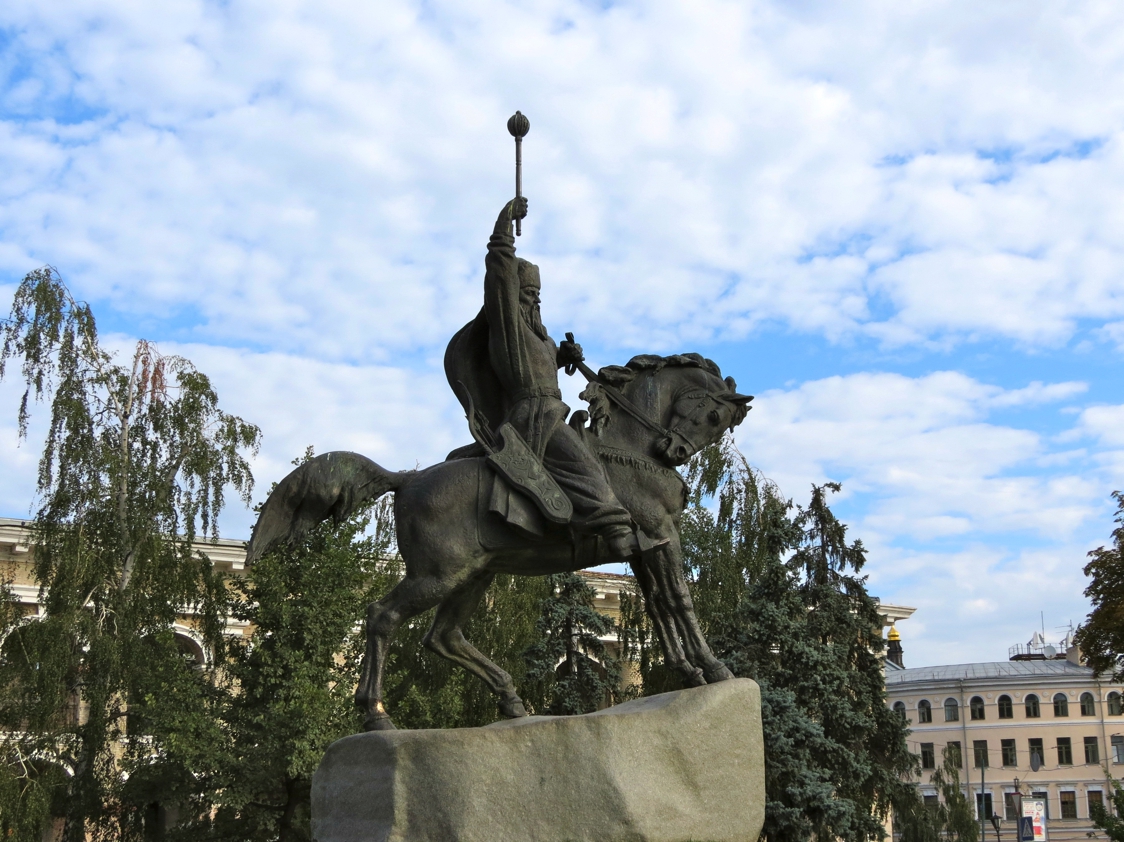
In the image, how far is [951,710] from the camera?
7612cm

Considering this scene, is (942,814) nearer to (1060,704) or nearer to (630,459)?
(1060,704)

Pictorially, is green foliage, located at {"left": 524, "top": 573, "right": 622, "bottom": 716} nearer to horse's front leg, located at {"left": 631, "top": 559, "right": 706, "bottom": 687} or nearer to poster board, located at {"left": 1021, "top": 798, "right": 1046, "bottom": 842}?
horse's front leg, located at {"left": 631, "top": 559, "right": 706, "bottom": 687}

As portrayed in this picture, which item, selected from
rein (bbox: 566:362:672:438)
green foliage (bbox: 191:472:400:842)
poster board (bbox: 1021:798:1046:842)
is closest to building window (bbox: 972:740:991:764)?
poster board (bbox: 1021:798:1046:842)

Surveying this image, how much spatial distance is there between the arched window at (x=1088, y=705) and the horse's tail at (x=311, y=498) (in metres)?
72.9

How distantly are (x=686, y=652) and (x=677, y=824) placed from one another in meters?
1.45

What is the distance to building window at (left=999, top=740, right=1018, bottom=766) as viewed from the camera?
73125 mm

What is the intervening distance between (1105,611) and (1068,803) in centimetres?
4587

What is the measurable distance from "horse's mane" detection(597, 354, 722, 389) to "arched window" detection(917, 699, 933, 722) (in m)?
72.3

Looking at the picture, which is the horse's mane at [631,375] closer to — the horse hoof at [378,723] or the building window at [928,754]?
the horse hoof at [378,723]

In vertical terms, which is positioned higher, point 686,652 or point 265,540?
point 265,540

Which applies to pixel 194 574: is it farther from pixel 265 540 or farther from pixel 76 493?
pixel 265 540

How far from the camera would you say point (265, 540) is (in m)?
8.41

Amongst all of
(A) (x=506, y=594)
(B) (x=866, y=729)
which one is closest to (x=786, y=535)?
(B) (x=866, y=729)

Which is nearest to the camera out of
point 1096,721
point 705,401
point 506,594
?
point 705,401
